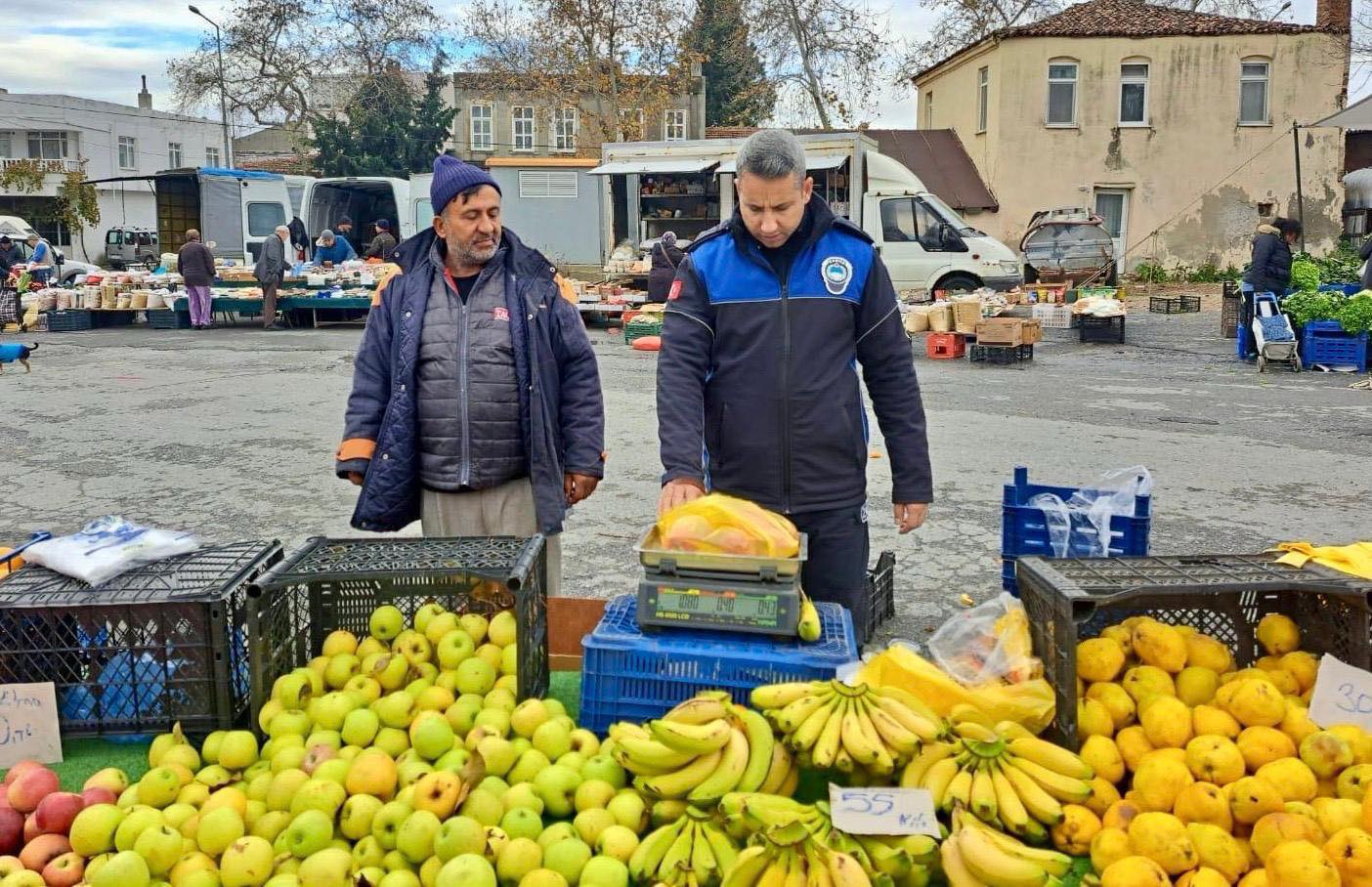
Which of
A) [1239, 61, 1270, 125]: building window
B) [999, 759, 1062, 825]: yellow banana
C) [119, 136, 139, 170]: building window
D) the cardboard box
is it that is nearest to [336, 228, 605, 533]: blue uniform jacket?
[999, 759, 1062, 825]: yellow banana

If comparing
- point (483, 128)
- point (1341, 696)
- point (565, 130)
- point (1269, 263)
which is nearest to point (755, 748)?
point (1341, 696)

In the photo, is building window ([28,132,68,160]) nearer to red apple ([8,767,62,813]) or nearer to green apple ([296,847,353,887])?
red apple ([8,767,62,813])

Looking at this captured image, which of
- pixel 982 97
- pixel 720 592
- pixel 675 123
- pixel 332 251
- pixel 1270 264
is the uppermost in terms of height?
pixel 675 123

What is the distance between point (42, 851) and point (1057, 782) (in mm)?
2292

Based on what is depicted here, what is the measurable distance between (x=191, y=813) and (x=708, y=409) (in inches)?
72.4

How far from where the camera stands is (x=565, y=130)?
44.8 m

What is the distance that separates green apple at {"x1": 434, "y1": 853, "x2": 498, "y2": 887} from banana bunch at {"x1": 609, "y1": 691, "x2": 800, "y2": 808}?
15.5 inches

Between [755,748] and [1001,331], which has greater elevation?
[1001,331]

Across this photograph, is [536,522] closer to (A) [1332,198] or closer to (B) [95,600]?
(B) [95,600]

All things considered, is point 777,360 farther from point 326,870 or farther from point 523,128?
point 523,128

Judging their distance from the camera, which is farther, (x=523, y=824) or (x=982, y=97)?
(x=982, y=97)

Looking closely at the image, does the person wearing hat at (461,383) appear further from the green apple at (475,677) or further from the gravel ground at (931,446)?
the gravel ground at (931,446)

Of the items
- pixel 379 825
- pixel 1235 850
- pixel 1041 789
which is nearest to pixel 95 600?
pixel 379 825

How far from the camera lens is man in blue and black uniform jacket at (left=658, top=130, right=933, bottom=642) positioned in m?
3.30
